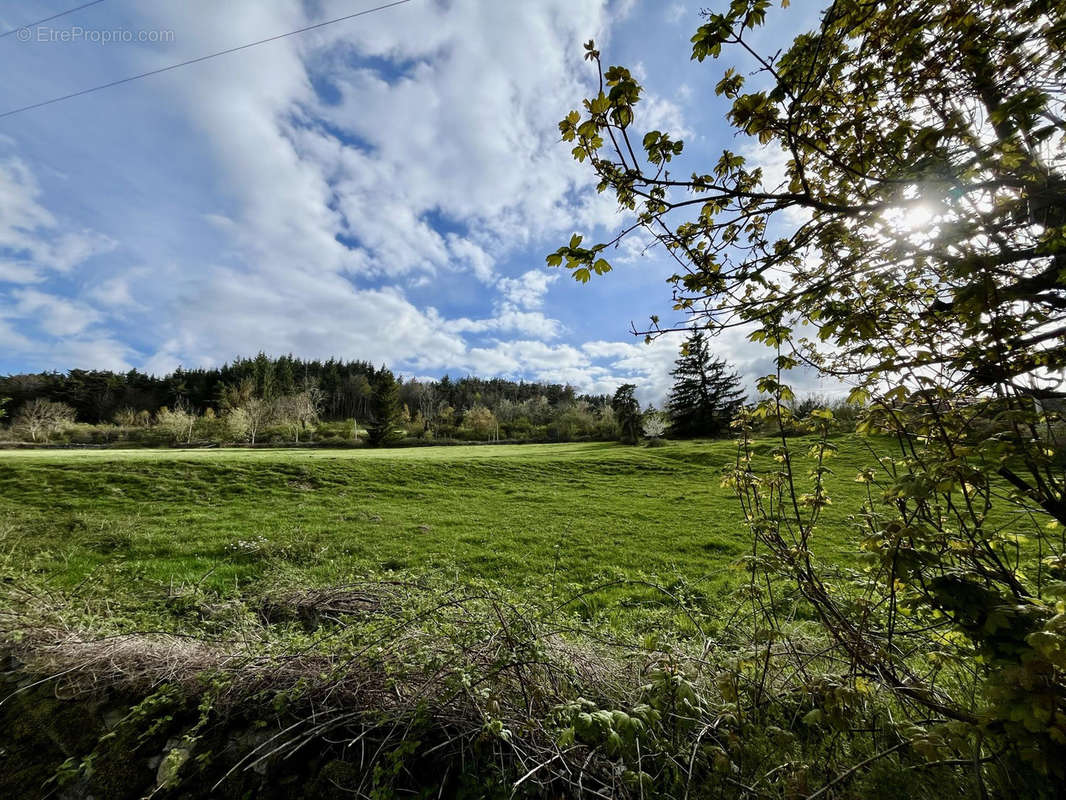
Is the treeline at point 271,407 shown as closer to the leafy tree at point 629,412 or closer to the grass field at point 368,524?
the leafy tree at point 629,412

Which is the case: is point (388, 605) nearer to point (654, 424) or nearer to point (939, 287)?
point (939, 287)

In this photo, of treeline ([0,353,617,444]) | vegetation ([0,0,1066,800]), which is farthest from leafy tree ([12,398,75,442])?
vegetation ([0,0,1066,800])

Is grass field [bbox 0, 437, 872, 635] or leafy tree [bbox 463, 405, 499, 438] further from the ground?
leafy tree [bbox 463, 405, 499, 438]

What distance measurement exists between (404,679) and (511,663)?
753 mm

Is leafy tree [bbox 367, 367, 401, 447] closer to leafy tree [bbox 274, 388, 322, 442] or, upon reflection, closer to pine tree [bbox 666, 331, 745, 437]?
leafy tree [bbox 274, 388, 322, 442]

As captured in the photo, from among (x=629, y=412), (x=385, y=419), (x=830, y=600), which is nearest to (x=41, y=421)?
(x=385, y=419)

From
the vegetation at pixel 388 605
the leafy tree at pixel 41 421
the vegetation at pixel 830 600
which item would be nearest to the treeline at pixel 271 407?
the leafy tree at pixel 41 421

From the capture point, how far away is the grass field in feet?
27.1

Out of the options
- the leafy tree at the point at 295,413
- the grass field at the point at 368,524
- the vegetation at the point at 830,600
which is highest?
the leafy tree at the point at 295,413

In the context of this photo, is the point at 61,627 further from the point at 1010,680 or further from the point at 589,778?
the point at 1010,680

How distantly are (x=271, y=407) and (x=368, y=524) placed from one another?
47.8 m

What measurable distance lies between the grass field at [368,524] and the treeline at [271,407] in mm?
25464

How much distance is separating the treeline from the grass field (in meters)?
25.5

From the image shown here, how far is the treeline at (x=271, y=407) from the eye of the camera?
139 ft
